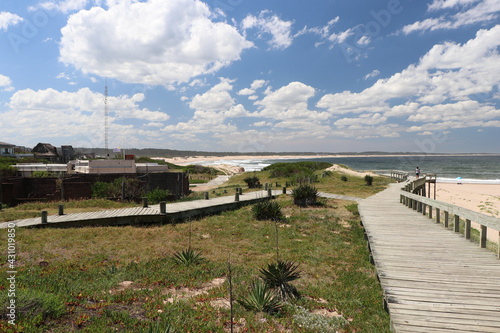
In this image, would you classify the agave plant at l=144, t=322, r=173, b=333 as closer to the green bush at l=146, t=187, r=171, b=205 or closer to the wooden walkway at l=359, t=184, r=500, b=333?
the wooden walkway at l=359, t=184, r=500, b=333

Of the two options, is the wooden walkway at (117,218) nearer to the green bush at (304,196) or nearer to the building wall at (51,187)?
the green bush at (304,196)

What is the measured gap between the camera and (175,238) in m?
11.7

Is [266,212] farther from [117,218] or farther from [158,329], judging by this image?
[158,329]

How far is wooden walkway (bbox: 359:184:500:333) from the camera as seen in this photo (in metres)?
4.34

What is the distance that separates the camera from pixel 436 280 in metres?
5.66

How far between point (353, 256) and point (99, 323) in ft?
26.9

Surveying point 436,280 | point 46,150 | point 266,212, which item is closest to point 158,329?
point 436,280

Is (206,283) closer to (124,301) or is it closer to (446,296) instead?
(124,301)

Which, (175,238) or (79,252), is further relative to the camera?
(175,238)

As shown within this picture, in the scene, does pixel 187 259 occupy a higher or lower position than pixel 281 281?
lower

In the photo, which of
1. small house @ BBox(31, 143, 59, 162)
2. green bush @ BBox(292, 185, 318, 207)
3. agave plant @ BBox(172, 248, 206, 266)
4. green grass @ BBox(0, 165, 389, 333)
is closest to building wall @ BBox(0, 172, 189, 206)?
green grass @ BBox(0, 165, 389, 333)

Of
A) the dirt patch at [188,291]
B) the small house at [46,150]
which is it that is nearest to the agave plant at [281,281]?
the dirt patch at [188,291]

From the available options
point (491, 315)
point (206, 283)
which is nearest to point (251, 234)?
point (206, 283)

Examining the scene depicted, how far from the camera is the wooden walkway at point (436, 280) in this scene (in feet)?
14.2
